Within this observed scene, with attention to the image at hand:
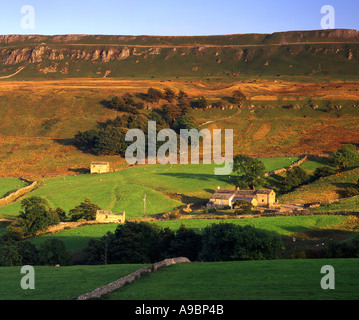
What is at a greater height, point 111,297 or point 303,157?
point 303,157

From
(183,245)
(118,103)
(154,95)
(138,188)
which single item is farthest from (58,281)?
(154,95)

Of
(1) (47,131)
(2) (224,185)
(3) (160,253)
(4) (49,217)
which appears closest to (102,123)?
(1) (47,131)

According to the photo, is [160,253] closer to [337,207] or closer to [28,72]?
[337,207]

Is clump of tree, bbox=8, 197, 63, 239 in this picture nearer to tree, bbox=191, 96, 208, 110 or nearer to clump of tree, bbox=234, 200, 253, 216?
clump of tree, bbox=234, 200, 253, 216

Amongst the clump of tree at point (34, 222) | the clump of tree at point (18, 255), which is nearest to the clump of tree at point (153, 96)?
the clump of tree at point (34, 222)

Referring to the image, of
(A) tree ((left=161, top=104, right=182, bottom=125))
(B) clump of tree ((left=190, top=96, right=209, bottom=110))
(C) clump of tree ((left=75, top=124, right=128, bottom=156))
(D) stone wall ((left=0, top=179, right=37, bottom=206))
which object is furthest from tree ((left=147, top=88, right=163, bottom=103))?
(D) stone wall ((left=0, top=179, right=37, bottom=206))

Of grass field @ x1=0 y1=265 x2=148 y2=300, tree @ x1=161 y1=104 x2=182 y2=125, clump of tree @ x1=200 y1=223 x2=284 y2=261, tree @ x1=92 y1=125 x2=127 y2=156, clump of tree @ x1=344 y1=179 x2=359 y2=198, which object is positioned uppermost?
tree @ x1=161 y1=104 x2=182 y2=125

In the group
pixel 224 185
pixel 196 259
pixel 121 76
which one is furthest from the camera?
pixel 121 76
